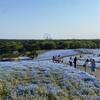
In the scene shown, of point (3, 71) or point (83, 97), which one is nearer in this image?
point (83, 97)

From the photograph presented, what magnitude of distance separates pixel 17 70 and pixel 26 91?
359 centimetres

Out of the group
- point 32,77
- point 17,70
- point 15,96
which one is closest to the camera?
point 15,96

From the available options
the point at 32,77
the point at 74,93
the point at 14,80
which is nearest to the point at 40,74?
the point at 32,77

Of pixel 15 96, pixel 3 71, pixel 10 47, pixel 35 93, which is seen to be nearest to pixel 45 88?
pixel 35 93

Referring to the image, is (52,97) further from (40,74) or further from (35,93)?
(40,74)

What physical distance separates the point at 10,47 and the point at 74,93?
7064 centimetres

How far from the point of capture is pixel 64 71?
59.1 ft

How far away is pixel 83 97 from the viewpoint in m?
14.0

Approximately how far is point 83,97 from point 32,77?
3.29 m

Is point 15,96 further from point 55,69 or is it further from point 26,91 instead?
point 55,69

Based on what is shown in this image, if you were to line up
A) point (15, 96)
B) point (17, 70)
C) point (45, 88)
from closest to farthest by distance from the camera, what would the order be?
point (15, 96) < point (45, 88) < point (17, 70)

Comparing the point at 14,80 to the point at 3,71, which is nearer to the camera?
the point at 14,80

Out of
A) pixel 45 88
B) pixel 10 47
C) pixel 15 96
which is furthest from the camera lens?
pixel 10 47

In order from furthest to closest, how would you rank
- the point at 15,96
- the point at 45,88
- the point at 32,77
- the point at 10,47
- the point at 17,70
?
the point at 10,47 → the point at 17,70 → the point at 32,77 → the point at 45,88 → the point at 15,96
